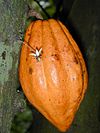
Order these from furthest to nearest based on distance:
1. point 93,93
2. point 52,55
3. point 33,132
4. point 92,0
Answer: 1. point 33,132
2. point 92,0
3. point 93,93
4. point 52,55

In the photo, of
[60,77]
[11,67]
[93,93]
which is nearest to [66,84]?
[60,77]

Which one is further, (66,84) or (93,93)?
(93,93)

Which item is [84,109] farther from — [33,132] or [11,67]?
[11,67]

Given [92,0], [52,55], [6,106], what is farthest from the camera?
[92,0]
